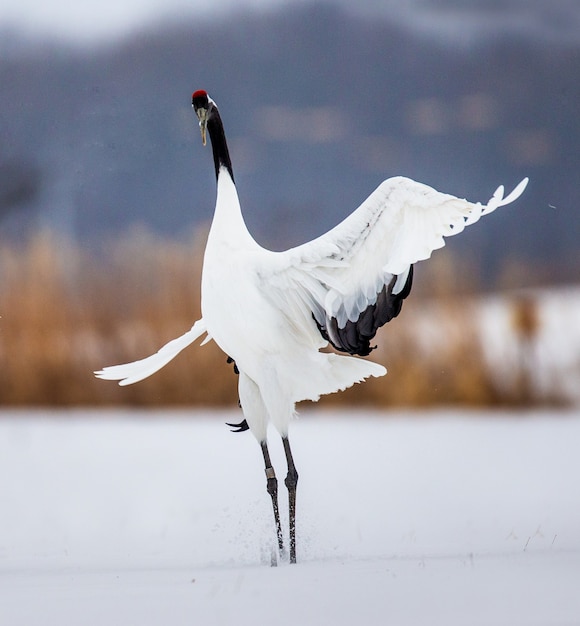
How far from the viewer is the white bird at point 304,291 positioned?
2881mm

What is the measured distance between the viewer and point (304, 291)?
311 centimetres

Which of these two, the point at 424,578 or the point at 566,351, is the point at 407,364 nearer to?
the point at 566,351

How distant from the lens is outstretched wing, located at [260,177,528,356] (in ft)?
9.25

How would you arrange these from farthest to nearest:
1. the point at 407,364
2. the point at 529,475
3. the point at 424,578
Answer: the point at 407,364 < the point at 529,475 < the point at 424,578

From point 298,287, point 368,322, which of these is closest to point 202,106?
point 298,287

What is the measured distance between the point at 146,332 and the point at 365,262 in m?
2.78

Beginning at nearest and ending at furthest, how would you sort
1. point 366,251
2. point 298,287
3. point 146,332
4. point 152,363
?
point 366,251 < point 298,287 < point 152,363 < point 146,332

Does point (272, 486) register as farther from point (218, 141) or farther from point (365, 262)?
point (218, 141)

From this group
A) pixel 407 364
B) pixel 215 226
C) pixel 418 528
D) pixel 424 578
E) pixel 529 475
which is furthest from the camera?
pixel 407 364

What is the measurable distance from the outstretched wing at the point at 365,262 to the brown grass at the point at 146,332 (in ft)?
7.93

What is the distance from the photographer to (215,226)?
3.17m

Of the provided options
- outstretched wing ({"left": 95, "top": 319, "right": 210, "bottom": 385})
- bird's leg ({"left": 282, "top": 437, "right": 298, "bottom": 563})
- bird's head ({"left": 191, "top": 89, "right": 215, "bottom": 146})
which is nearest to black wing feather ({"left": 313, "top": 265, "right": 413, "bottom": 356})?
bird's leg ({"left": 282, "top": 437, "right": 298, "bottom": 563})

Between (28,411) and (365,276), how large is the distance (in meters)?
3.25

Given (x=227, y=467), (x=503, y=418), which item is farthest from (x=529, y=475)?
(x=227, y=467)
